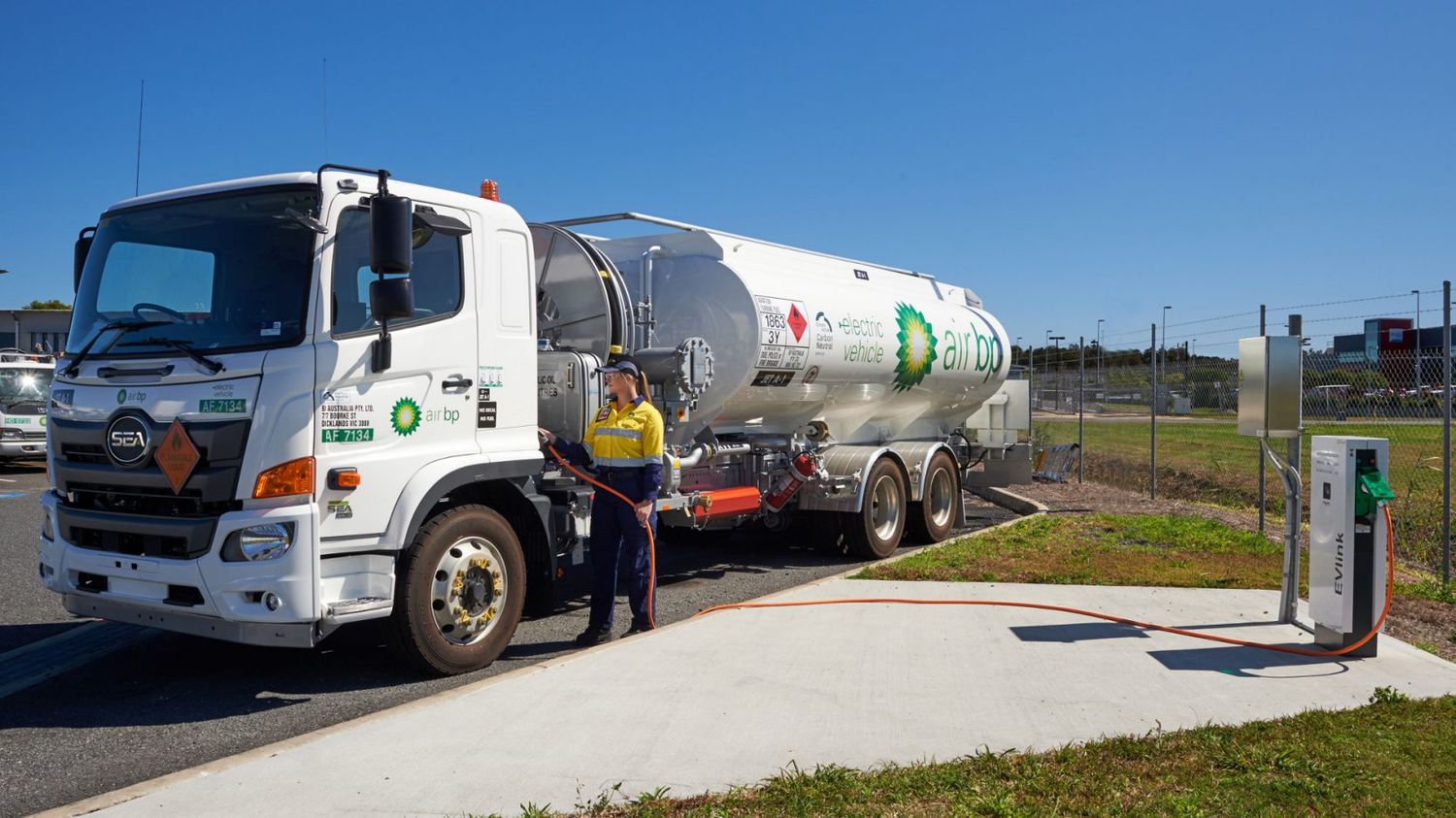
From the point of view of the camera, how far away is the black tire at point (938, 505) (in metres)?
12.4

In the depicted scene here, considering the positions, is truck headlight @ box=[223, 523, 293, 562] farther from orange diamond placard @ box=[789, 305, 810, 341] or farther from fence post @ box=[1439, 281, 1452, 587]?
fence post @ box=[1439, 281, 1452, 587]

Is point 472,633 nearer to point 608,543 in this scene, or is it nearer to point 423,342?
point 608,543

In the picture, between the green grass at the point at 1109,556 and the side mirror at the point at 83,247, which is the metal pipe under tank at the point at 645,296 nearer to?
the green grass at the point at 1109,556

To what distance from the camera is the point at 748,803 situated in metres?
4.18

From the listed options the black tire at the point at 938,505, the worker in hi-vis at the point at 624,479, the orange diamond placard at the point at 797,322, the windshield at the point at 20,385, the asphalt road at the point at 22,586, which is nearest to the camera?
the worker in hi-vis at the point at 624,479

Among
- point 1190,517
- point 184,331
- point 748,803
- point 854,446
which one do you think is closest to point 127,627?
point 184,331

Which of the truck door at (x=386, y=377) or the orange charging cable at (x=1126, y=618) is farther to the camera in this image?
the orange charging cable at (x=1126, y=618)

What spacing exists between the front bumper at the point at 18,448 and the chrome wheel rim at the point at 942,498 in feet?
54.0

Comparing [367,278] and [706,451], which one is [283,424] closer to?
[367,278]

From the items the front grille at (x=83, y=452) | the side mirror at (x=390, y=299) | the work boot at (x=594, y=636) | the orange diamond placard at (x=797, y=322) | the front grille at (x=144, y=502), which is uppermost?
the orange diamond placard at (x=797, y=322)

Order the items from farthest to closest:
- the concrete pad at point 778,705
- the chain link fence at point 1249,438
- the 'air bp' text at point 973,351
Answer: the 'air bp' text at point 973,351
the chain link fence at point 1249,438
the concrete pad at point 778,705

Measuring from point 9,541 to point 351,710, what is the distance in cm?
805

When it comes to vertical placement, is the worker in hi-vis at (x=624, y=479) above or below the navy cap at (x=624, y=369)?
below

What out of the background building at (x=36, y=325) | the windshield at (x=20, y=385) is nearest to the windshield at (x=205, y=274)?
the windshield at (x=20, y=385)
